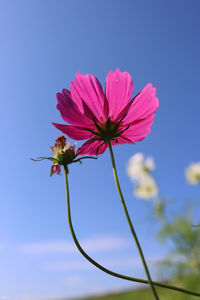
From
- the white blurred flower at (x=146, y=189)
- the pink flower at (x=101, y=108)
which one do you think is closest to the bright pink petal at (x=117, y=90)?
the pink flower at (x=101, y=108)

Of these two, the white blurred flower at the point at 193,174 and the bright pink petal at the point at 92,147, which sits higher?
the white blurred flower at the point at 193,174

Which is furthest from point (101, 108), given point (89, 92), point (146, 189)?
point (146, 189)

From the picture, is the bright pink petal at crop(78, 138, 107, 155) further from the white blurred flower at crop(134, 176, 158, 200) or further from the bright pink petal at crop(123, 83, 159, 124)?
the white blurred flower at crop(134, 176, 158, 200)

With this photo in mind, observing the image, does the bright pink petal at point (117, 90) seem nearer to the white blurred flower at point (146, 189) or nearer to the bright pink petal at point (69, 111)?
the bright pink petal at point (69, 111)

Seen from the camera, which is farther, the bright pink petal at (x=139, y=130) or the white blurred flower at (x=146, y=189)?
the white blurred flower at (x=146, y=189)

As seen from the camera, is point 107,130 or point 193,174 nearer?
point 107,130

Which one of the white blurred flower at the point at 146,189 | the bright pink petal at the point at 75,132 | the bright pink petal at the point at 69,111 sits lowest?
the bright pink petal at the point at 75,132

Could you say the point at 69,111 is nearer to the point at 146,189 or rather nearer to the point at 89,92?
the point at 89,92

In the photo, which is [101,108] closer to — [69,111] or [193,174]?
[69,111]
